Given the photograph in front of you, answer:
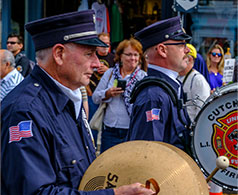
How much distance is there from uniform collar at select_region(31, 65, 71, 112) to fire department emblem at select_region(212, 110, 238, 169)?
1.98m

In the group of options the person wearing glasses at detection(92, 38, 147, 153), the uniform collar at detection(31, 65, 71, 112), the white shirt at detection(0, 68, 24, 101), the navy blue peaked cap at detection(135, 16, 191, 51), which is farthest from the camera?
the white shirt at detection(0, 68, 24, 101)

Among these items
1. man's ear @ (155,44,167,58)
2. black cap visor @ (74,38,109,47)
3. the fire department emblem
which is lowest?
the fire department emblem

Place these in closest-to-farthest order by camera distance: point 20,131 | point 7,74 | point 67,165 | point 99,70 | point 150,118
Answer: point 20,131 < point 67,165 < point 150,118 < point 7,74 < point 99,70

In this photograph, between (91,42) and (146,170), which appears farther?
(91,42)

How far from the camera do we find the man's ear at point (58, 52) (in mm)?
2338

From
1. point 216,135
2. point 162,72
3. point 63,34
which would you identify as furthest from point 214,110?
point 63,34

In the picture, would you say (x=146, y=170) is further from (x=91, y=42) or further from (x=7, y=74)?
(x=7, y=74)

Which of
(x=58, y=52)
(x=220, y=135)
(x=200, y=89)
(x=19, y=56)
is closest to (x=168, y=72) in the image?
(x=220, y=135)

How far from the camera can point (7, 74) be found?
595 cm

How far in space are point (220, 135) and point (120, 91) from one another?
1989 millimetres

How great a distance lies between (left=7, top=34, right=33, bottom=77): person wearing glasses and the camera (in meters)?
7.19

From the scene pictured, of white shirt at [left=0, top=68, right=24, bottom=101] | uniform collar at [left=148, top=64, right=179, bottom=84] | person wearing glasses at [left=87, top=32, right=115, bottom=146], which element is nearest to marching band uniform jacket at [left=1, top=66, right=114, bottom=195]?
uniform collar at [left=148, top=64, right=179, bottom=84]

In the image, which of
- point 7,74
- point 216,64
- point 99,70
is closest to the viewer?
point 7,74

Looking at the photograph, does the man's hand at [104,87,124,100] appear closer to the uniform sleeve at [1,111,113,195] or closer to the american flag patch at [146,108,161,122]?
the american flag patch at [146,108,161,122]
